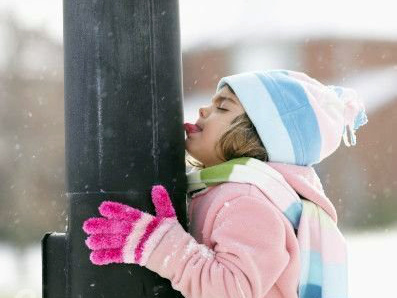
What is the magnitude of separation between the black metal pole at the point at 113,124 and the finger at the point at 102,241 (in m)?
0.04

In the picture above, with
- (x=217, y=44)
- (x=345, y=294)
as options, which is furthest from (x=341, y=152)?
(x=345, y=294)

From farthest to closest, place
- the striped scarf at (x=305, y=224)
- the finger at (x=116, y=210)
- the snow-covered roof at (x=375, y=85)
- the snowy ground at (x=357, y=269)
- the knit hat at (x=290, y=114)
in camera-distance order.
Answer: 1. the snow-covered roof at (x=375, y=85)
2. the snowy ground at (x=357, y=269)
3. the knit hat at (x=290, y=114)
4. the striped scarf at (x=305, y=224)
5. the finger at (x=116, y=210)

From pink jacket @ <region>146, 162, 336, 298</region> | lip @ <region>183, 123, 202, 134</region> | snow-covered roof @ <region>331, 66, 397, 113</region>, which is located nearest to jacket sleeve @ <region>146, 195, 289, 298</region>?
pink jacket @ <region>146, 162, 336, 298</region>

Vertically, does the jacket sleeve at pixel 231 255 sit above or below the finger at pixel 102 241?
below

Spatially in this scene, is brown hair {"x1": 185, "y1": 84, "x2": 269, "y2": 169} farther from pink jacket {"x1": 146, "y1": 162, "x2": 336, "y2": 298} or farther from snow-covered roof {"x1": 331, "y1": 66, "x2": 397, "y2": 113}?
snow-covered roof {"x1": 331, "y1": 66, "x2": 397, "y2": 113}

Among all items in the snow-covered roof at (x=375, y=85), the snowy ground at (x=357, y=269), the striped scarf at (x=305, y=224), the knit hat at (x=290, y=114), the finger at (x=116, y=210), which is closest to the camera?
the finger at (x=116, y=210)

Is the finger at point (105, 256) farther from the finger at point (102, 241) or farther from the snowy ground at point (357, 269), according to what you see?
the snowy ground at point (357, 269)

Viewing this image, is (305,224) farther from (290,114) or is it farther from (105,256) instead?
(105,256)

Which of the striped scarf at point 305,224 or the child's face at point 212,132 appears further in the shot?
the child's face at point 212,132

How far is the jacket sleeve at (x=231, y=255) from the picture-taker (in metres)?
1.67

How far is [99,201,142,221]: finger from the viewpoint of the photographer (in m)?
1.59

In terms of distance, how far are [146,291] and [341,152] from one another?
18194 millimetres

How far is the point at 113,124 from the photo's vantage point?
1615mm

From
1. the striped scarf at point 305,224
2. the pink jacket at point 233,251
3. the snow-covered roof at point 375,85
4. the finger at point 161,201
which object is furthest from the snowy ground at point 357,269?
the snow-covered roof at point 375,85
